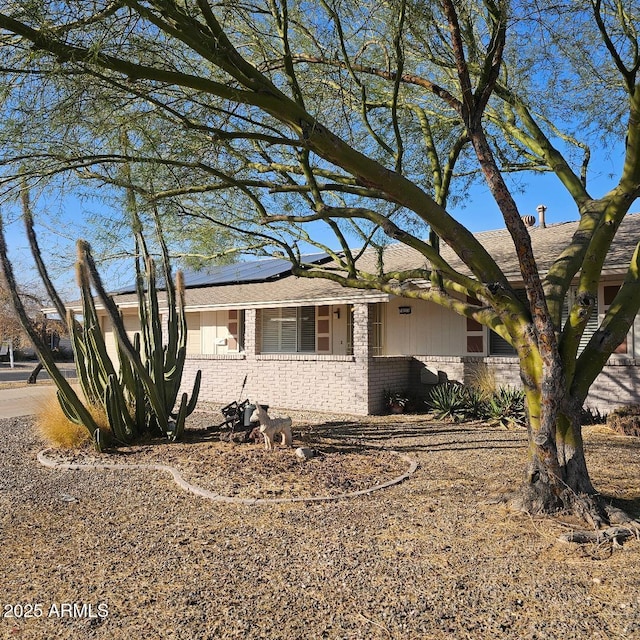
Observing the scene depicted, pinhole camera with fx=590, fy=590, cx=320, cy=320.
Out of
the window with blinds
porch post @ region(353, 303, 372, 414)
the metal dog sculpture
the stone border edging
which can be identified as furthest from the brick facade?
the stone border edging

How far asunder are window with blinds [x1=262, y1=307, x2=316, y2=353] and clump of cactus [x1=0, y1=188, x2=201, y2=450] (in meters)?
7.04

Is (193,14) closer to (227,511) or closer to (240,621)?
(227,511)

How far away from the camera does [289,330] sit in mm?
18203

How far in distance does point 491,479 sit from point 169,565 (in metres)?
4.15

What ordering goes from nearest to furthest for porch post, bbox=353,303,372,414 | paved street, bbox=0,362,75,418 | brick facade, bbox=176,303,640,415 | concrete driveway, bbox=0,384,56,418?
brick facade, bbox=176,303,640,415 → porch post, bbox=353,303,372,414 → concrete driveway, bbox=0,384,56,418 → paved street, bbox=0,362,75,418

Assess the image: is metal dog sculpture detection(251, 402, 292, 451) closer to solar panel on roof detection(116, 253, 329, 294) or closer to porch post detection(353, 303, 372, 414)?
porch post detection(353, 303, 372, 414)

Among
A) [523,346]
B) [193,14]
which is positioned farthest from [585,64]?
[193,14]

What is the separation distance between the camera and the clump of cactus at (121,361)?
359 inches

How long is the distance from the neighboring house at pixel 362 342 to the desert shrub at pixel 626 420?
A: 708 mm

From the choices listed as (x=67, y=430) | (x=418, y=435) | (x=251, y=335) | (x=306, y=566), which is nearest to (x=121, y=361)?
(x=67, y=430)

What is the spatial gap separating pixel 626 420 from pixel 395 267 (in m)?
7.02

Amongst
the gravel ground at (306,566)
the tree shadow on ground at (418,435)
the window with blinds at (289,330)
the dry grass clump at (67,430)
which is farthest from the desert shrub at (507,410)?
the dry grass clump at (67,430)

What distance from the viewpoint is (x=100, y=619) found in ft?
12.3

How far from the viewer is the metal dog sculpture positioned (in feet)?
29.3
